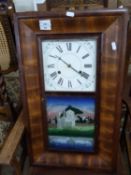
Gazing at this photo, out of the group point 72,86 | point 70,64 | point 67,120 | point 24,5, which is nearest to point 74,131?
point 67,120

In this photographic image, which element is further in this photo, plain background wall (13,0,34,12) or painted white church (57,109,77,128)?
plain background wall (13,0,34,12)

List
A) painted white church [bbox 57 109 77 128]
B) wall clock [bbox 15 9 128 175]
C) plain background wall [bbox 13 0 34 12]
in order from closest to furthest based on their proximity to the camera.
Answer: wall clock [bbox 15 9 128 175] → painted white church [bbox 57 109 77 128] → plain background wall [bbox 13 0 34 12]

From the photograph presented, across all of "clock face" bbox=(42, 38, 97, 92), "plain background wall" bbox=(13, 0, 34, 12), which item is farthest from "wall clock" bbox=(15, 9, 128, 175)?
"plain background wall" bbox=(13, 0, 34, 12)

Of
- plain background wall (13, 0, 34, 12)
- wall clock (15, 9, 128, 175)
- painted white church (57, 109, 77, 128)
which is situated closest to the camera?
wall clock (15, 9, 128, 175)

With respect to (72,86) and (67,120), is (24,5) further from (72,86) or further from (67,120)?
(67,120)

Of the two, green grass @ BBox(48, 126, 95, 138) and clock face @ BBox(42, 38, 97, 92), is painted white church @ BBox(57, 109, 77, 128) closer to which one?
green grass @ BBox(48, 126, 95, 138)

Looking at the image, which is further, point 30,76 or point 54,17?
point 30,76

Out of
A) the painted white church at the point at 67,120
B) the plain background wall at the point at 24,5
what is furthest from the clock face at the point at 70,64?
Answer: the plain background wall at the point at 24,5

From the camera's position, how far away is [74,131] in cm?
132

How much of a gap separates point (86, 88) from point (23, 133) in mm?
444

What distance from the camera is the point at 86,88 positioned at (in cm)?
118

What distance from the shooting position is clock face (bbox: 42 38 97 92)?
111 cm

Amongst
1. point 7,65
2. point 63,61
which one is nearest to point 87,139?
point 63,61

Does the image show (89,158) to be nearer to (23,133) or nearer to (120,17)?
(23,133)
